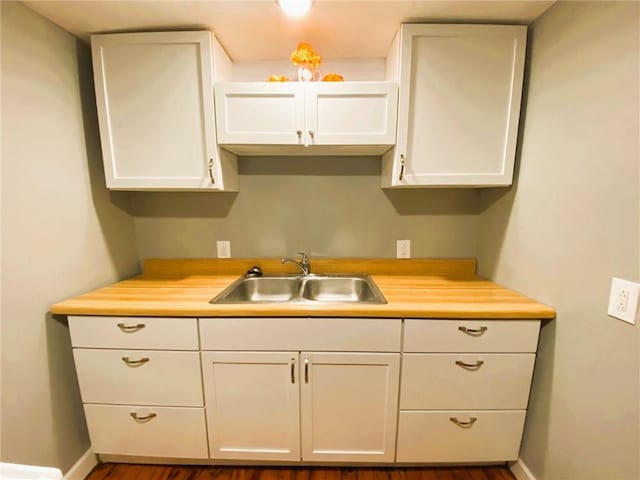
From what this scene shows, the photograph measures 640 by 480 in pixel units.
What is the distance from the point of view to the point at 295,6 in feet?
3.55

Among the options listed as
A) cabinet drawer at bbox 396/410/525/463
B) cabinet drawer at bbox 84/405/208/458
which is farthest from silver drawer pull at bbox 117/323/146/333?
cabinet drawer at bbox 396/410/525/463

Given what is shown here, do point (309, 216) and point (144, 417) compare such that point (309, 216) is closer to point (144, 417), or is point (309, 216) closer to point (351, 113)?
point (351, 113)

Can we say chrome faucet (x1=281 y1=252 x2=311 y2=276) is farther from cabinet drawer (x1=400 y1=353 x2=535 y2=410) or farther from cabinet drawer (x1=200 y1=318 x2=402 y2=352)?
cabinet drawer (x1=400 y1=353 x2=535 y2=410)

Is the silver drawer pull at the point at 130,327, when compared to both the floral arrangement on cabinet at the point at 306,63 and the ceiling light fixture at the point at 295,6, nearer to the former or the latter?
the floral arrangement on cabinet at the point at 306,63

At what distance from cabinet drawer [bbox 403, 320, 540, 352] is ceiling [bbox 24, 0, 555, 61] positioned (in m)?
1.34

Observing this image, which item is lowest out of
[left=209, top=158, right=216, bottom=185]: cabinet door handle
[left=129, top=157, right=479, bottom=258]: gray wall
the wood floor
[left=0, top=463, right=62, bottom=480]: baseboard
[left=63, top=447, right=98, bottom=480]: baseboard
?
the wood floor

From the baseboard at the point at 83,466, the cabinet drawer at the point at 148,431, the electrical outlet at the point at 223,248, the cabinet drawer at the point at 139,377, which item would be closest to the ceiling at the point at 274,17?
the electrical outlet at the point at 223,248

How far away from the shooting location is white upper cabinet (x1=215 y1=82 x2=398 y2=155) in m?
1.27

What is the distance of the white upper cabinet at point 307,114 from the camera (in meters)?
1.27

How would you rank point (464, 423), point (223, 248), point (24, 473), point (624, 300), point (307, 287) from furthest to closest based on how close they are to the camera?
point (223, 248), point (307, 287), point (464, 423), point (624, 300), point (24, 473)

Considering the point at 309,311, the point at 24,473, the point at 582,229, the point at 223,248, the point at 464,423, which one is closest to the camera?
the point at 24,473

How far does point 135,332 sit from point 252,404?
621 mm

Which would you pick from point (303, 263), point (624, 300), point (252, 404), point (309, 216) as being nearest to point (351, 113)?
point (309, 216)

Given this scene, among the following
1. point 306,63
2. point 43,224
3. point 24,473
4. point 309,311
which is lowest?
point 24,473
